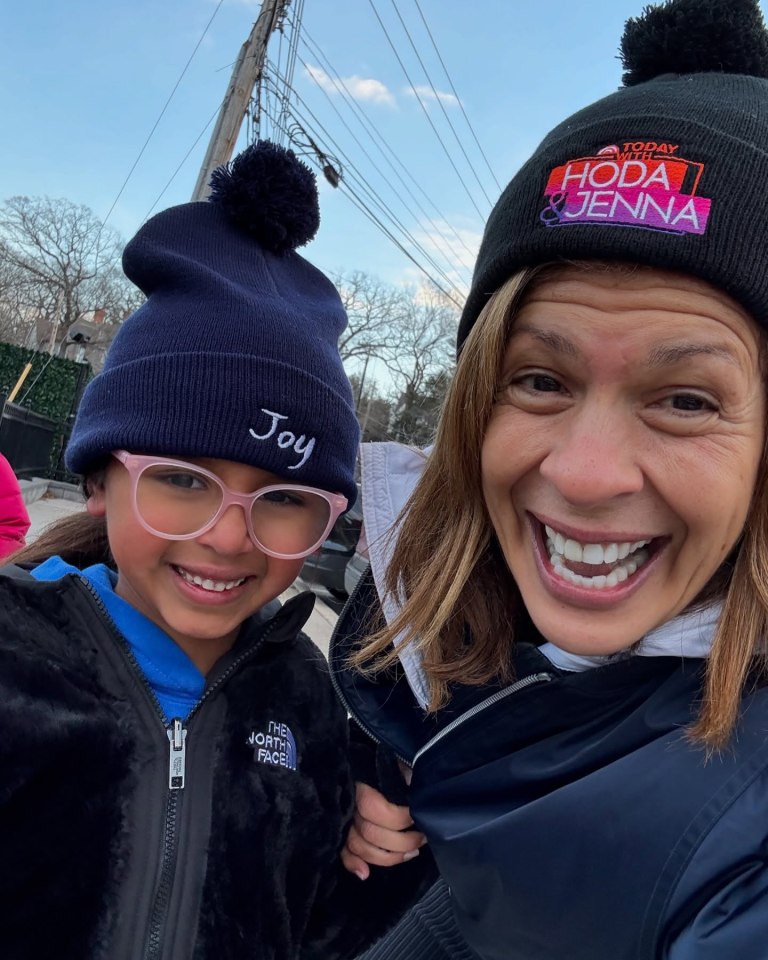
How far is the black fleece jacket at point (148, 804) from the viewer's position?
1294mm

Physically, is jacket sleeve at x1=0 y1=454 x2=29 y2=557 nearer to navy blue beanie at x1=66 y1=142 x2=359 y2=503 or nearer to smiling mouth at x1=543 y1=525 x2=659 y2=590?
navy blue beanie at x1=66 y1=142 x2=359 y2=503

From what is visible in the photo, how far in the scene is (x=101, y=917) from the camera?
1306 millimetres

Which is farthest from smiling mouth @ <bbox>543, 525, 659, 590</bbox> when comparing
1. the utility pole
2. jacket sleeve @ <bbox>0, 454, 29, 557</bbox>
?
the utility pole

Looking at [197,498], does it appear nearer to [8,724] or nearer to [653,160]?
[8,724]

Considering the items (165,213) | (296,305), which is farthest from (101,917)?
(165,213)

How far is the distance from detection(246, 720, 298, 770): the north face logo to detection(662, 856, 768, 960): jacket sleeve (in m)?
0.87

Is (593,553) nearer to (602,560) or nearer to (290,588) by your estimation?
(602,560)

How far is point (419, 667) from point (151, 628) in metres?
0.60

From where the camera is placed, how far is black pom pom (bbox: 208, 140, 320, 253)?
70.7 inches

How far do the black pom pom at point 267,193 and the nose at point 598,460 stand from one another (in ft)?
3.34

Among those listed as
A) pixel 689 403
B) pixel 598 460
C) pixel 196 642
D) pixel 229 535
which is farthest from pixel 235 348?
pixel 689 403

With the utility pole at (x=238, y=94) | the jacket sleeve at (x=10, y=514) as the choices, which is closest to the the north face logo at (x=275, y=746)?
the jacket sleeve at (x=10, y=514)

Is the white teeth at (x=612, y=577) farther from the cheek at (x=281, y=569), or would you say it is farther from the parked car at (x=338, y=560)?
the parked car at (x=338, y=560)

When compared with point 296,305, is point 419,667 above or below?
below
